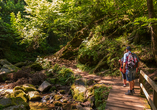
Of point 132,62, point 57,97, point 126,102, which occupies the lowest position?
point 57,97

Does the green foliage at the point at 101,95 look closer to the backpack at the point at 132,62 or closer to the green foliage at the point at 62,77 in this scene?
the backpack at the point at 132,62

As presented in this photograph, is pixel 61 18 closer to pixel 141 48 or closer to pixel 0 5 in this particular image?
pixel 141 48

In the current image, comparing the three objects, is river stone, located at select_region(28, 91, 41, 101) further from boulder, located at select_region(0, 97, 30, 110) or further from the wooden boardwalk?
the wooden boardwalk

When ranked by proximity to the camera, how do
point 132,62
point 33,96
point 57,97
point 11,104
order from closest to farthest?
point 132,62 → point 11,104 → point 33,96 → point 57,97

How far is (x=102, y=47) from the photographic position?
36.1ft

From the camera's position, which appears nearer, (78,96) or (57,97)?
(78,96)

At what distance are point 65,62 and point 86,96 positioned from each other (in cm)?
758

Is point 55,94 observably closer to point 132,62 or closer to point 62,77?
point 62,77

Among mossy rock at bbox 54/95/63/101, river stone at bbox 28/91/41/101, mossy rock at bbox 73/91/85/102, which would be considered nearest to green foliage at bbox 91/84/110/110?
mossy rock at bbox 73/91/85/102

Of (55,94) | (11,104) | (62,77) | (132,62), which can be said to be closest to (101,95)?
(132,62)

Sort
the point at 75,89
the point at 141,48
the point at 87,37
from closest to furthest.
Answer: the point at 75,89 < the point at 141,48 < the point at 87,37

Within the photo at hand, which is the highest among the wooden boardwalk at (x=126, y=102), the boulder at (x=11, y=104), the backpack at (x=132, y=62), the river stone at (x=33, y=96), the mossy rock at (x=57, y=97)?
the backpack at (x=132, y=62)

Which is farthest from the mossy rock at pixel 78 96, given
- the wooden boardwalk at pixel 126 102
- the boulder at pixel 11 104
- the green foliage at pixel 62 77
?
the boulder at pixel 11 104

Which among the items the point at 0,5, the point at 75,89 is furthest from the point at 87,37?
the point at 0,5
